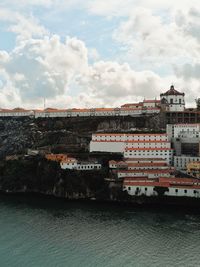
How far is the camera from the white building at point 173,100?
202 feet

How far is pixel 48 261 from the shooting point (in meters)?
23.9

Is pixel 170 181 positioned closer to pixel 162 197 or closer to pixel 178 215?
pixel 162 197

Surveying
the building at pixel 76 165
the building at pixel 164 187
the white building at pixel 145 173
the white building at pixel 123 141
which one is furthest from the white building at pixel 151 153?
the building at pixel 164 187

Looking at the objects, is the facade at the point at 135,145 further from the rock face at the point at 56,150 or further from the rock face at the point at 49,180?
the rock face at the point at 49,180

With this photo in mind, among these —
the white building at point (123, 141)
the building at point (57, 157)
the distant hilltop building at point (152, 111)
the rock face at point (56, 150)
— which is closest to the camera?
the rock face at point (56, 150)

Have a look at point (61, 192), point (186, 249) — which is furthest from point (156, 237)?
point (61, 192)

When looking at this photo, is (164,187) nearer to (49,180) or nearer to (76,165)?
(76,165)

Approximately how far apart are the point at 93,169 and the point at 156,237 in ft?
55.6

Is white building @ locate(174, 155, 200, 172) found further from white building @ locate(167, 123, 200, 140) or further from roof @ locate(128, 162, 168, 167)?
white building @ locate(167, 123, 200, 140)

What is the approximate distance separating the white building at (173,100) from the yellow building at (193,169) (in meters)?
19.6

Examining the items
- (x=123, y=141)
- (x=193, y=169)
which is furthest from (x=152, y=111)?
(x=193, y=169)

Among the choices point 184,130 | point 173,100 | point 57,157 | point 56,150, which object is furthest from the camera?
point 173,100

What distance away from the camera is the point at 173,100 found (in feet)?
204

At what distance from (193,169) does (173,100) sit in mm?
21728
